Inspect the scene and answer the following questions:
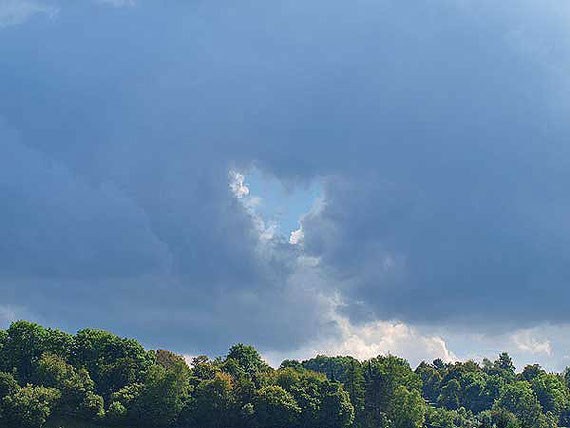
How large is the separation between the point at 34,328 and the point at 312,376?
58304mm

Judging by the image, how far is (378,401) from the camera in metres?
186

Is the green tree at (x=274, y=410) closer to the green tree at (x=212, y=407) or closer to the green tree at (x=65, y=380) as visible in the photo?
the green tree at (x=212, y=407)

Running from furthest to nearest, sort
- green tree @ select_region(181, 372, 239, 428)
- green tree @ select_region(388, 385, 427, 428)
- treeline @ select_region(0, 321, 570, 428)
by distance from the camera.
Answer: green tree @ select_region(388, 385, 427, 428)
green tree @ select_region(181, 372, 239, 428)
treeline @ select_region(0, 321, 570, 428)

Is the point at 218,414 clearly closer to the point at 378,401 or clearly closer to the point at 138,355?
the point at 138,355

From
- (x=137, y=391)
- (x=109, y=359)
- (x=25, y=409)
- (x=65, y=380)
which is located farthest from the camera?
(x=109, y=359)

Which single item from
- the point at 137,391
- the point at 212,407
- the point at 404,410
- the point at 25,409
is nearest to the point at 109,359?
the point at 137,391

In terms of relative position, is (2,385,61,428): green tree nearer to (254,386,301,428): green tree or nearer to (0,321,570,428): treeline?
(0,321,570,428): treeline

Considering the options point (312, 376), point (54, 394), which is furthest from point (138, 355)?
point (312, 376)

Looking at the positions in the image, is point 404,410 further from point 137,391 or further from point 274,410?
point 137,391

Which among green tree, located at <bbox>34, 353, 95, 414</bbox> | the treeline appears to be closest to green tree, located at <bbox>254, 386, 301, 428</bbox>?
the treeline

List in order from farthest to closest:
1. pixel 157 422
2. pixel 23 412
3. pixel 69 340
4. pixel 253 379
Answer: pixel 253 379 → pixel 69 340 → pixel 157 422 → pixel 23 412

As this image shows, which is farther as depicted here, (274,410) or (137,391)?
(274,410)

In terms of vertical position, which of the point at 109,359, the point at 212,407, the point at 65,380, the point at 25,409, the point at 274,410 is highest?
the point at 109,359

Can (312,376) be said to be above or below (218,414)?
above
